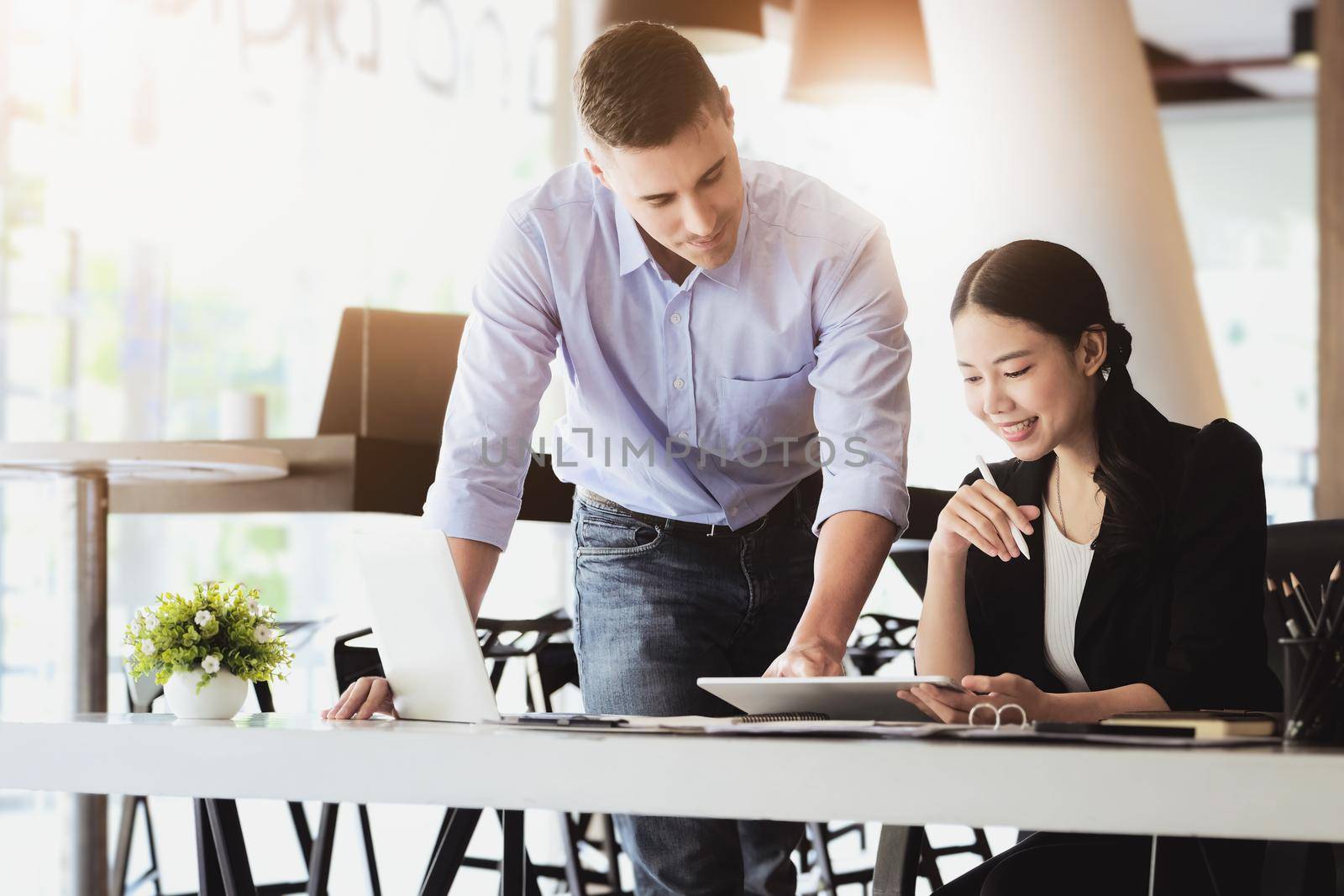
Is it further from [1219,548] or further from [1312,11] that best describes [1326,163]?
[1219,548]

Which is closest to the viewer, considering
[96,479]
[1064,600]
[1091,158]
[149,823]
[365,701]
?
[365,701]

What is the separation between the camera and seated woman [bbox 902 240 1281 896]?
1462mm

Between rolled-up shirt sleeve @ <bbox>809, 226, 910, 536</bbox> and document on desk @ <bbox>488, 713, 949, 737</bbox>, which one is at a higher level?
rolled-up shirt sleeve @ <bbox>809, 226, 910, 536</bbox>

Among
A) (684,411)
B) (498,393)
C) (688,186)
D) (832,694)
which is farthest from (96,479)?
(832,694)

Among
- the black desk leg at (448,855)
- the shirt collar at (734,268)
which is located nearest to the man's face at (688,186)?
the shirt collar at (734,268)

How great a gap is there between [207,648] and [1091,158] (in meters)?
3.72

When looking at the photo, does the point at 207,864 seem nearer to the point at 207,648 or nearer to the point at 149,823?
the point at 207,648

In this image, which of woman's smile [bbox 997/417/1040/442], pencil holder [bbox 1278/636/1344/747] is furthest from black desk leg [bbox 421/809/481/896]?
woman's smile [bbox 997/417/1040/442]

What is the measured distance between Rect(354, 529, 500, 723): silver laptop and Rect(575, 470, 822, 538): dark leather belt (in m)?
0.61

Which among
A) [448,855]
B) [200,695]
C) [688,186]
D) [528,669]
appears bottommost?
[528,669]

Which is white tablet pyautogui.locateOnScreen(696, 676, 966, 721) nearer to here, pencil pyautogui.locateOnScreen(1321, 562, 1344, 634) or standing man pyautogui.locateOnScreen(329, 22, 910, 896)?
pencil pyautogui.locateOnScreen(1321, 562, 1344, 634)

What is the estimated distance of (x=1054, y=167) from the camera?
179 inches

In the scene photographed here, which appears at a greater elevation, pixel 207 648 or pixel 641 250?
pixel 641 250

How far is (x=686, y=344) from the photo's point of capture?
72.9 inches
